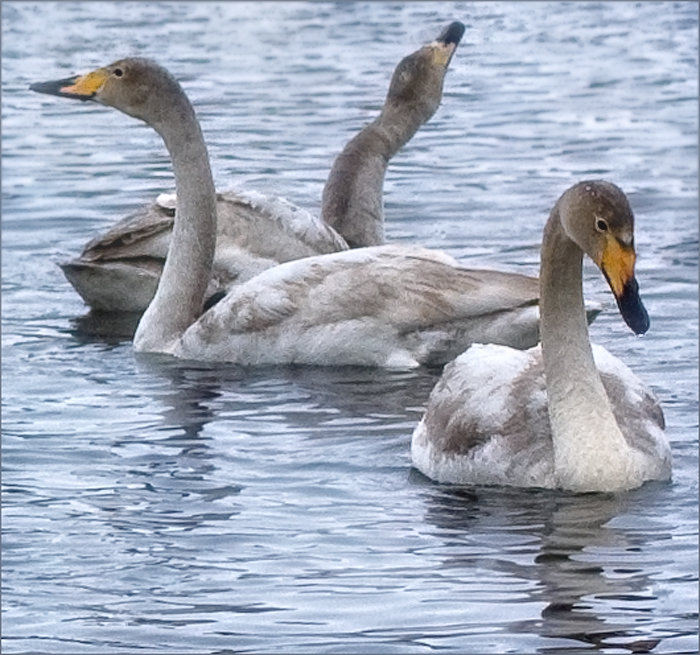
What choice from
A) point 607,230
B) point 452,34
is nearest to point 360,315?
point 607,230

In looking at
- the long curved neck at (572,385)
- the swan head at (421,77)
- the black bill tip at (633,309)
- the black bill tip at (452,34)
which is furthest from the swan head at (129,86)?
the black bill tip at (633,309)

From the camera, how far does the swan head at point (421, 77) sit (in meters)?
14.8

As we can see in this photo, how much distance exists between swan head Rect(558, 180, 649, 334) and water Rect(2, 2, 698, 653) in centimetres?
80

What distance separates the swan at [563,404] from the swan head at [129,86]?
3.44 m

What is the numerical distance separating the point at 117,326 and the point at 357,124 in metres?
6.12

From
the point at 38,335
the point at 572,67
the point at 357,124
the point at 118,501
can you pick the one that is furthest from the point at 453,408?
the point at 572,67

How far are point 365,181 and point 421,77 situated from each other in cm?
75

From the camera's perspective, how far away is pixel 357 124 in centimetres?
1920

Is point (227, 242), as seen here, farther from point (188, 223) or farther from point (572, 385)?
point (572, 385)

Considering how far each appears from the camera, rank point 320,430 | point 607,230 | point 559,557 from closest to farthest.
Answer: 1. point 559,557
2. point 607,230
3. point 320,430

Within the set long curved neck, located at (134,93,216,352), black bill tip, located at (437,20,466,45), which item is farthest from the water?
black bill tip, located at (437,20,466,45)

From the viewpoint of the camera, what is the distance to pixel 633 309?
906 centimetres

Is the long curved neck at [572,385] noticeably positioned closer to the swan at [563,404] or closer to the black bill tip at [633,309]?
the swan at [563,404]

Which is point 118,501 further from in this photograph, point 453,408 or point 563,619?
point 563,619
